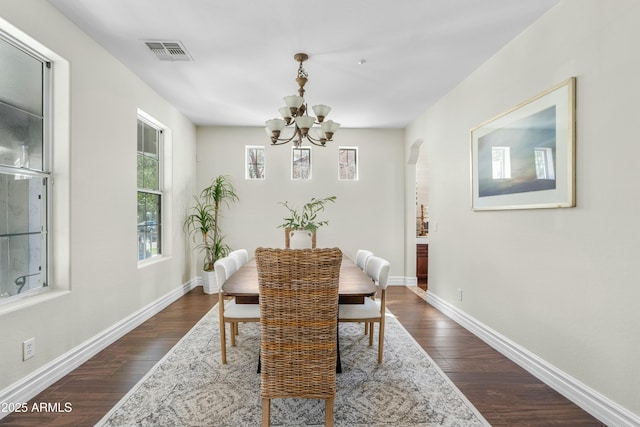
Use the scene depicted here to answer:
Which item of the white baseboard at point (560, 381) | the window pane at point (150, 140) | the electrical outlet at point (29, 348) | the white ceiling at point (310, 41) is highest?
the white ceiling at point (310, 41)

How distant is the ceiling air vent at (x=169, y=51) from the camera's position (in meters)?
2.62

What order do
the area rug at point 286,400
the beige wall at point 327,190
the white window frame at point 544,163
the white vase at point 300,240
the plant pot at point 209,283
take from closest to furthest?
the area rug at point 286,400, the white window frame at point 544,163, the white vase at point 300,240, the plant pot at point 209,283, the beige wall at point 327,190

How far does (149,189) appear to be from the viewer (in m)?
3.77

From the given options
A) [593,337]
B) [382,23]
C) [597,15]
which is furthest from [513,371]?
[382,23]

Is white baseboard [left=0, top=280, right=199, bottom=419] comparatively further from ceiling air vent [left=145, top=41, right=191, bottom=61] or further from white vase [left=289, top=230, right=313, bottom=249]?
ceiling air vent [left=145, top=41, right=191, bottom=61]

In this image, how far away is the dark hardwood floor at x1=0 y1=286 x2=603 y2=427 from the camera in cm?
179

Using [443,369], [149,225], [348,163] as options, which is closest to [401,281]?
[348,163]

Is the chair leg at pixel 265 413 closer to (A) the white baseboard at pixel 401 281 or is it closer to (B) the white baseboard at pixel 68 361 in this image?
(B) the white baseboard at pixel 68 361

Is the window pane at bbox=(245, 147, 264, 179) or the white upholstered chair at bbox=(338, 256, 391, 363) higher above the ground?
the window pane at bbox=(245, 147, 264, 179)

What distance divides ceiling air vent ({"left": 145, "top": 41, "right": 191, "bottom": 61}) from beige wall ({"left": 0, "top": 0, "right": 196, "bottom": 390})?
1.46 feet

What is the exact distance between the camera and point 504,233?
2654mm

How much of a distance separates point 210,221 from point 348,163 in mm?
2413

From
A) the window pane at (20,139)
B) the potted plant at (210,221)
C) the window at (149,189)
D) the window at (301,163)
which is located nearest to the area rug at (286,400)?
the window at (149,189)

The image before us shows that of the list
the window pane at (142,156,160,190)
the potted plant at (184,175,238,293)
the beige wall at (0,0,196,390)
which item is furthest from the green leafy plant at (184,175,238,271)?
the beige wall at (0,0,196,390)
